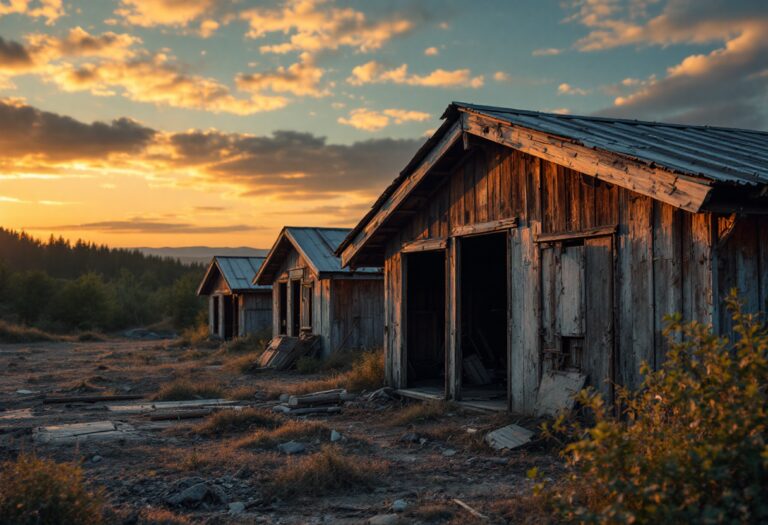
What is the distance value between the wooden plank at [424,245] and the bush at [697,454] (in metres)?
7.87

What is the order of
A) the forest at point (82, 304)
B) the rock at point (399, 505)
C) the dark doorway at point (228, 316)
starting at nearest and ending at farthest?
1. the rock at point (399, 505)
2. the dark doorway at point (228, 316)
3. the forest at point (82, 304)

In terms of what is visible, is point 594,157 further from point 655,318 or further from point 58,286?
point 58,286

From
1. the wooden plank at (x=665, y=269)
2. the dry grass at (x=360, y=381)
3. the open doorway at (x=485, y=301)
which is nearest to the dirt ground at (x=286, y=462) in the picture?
the dry grass at (x=360, y=381)

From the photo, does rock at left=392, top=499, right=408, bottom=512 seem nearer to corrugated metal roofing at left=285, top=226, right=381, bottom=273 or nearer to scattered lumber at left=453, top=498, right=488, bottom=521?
scattered lumber at left=453, top=498, right=488, bottom=521

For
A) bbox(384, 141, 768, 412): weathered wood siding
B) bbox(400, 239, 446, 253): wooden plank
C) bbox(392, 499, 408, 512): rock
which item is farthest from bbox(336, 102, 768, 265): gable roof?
bbox(392, 499, 408, 512): rock

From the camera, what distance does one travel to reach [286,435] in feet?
30.6

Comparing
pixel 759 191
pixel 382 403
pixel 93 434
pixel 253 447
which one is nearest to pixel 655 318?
pixel 759 191

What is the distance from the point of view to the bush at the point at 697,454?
3.63 meters

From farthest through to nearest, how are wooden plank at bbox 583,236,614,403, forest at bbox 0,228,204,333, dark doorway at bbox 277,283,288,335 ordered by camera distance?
1. forest at bbox 0,228,204,333
2. dark doorway at bbox 277,283,288,335
3. wooden plank at bbox 583,236,614,403

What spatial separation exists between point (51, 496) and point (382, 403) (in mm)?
8326

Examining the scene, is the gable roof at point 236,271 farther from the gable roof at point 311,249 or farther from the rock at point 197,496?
the rock at point 197,496

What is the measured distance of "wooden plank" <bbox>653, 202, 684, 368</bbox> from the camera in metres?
7.70

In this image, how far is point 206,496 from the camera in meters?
6.55

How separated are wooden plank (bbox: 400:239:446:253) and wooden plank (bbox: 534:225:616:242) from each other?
8.48ft
